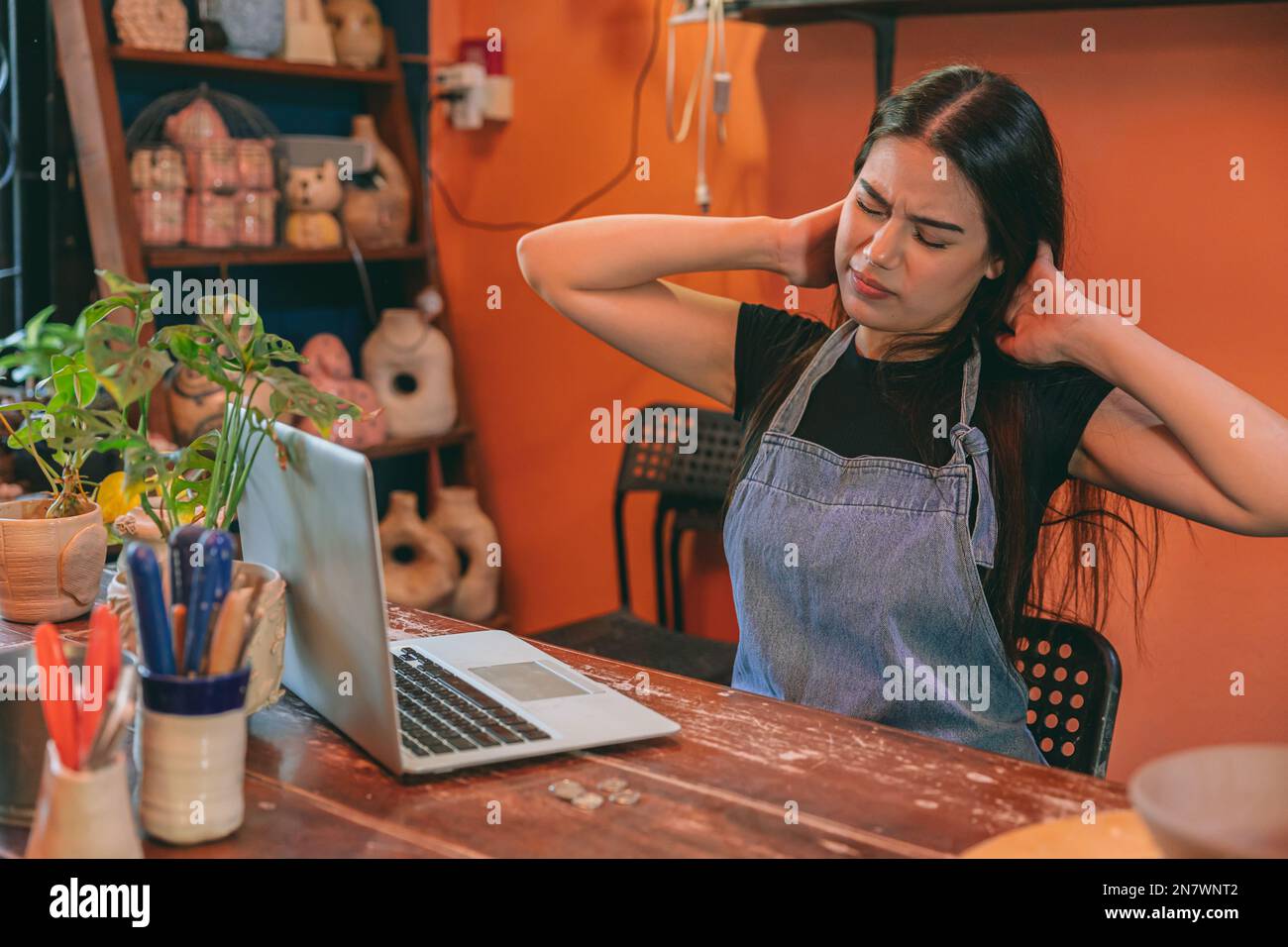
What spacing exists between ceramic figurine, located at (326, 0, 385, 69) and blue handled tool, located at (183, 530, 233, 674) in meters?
2.34

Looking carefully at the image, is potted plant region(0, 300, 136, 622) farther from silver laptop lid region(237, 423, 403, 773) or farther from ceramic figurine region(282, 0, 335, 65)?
ceramic figurine region(282, 0, 335, 65)

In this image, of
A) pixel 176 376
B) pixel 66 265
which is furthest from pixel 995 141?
pixel 66 265

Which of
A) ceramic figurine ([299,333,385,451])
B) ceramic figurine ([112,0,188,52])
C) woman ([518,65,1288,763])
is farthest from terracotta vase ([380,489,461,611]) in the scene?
woman ([518,65,1288,763])

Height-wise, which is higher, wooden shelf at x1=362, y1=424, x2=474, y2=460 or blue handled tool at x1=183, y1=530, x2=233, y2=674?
blue handled tool at x1=183, y1=530, x2=233, y2=674

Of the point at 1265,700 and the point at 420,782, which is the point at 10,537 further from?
the point at 1265,700

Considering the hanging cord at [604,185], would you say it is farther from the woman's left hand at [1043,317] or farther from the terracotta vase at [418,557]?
the woman's left hand at [1043,317]

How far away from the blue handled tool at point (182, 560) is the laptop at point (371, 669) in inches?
4.5

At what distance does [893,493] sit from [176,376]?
5.58 feet

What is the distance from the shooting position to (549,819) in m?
0.95

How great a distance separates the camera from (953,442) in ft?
4.75

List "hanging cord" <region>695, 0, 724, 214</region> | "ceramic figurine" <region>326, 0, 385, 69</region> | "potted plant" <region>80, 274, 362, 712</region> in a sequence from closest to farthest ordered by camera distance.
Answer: "potted plant" <region>80, 274, 362, 712</region>
"hanging cord" <region>695, 0, 724, 214</region>
"ceramic figurine" <region>326, 0, 385, 69</region>

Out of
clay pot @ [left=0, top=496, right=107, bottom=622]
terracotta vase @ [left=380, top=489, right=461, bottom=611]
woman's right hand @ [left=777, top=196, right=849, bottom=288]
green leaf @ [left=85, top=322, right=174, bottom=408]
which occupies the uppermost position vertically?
woman's right hand @ [left=777, top=196, right=849, bottom=288]

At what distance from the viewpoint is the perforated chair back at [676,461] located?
8.66 ft

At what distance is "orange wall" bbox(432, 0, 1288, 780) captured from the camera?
7.06 ft
